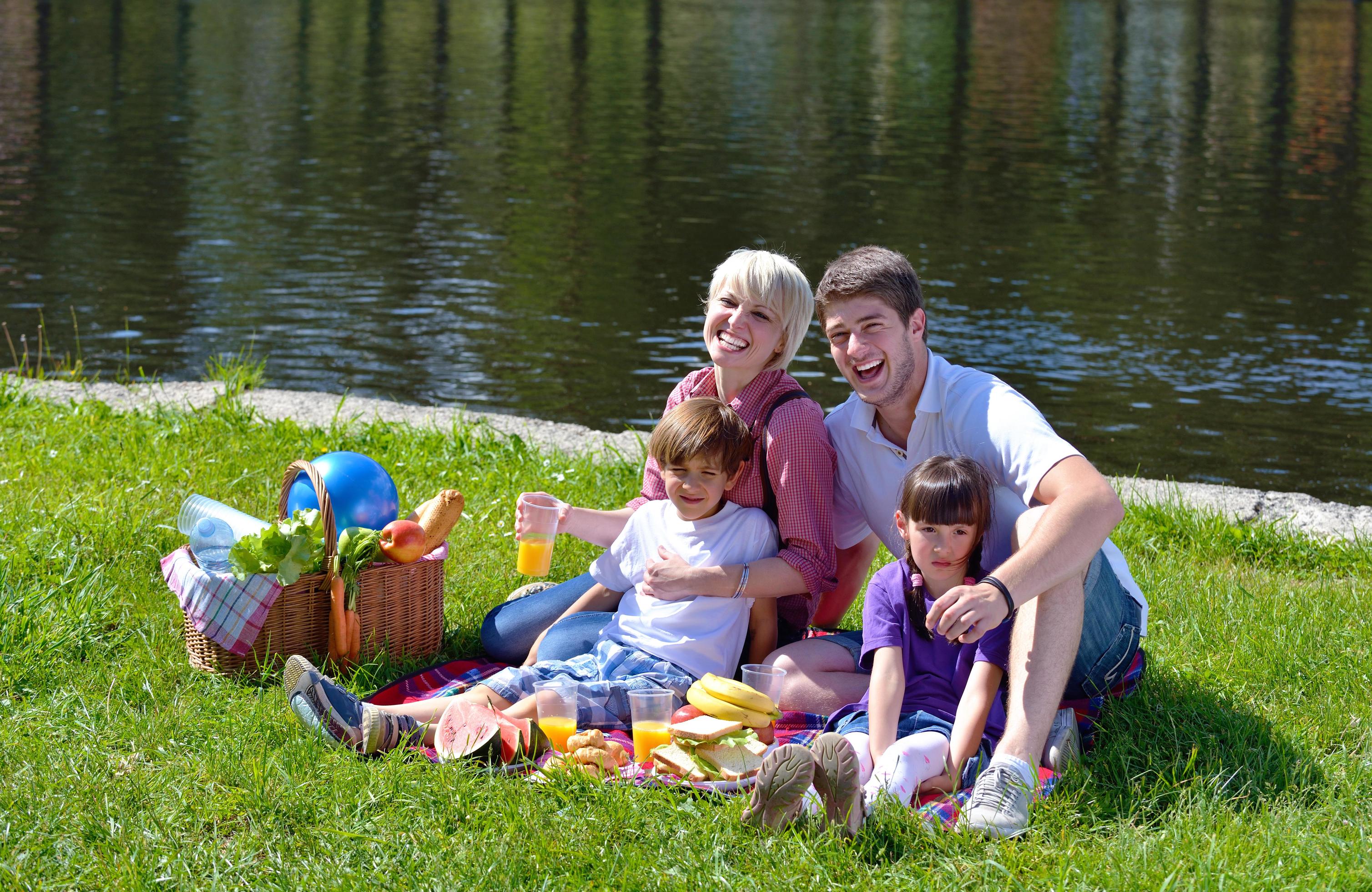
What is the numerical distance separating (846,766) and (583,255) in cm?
1290

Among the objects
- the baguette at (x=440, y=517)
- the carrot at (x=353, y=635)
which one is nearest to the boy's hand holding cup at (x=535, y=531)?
the baguette at (x=440, y=517)

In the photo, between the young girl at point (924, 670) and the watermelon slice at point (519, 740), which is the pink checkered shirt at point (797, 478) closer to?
the young girl at point (924, 670)

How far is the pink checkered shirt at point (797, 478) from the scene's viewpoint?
415cm

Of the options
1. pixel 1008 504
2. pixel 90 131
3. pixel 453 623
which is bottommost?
pixel 453 623

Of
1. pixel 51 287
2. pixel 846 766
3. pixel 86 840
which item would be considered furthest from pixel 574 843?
pixel 51 287

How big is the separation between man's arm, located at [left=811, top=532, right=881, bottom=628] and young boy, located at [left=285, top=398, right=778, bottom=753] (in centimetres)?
39

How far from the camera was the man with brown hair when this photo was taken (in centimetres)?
337

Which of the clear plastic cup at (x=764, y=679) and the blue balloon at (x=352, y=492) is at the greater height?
the blue balloon at (x=352, y=492)

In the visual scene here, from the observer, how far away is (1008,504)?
3775 mm

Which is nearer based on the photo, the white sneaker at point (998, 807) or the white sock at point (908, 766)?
the white sneaker at point (998, 807)

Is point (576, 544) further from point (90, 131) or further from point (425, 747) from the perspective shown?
point (90, 131)

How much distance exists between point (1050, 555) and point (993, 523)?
0.39m

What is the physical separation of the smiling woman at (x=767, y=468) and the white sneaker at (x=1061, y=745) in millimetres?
877

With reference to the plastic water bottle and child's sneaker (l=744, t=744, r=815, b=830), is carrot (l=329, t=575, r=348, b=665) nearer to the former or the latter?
the plastic water bottle
